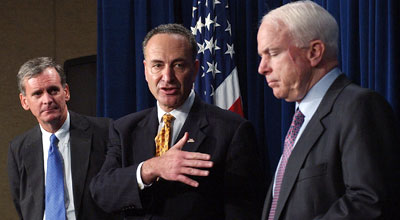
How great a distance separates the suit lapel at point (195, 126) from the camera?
206cm

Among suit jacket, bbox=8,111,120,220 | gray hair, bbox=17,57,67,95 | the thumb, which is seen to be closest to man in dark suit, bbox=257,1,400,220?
the thumb

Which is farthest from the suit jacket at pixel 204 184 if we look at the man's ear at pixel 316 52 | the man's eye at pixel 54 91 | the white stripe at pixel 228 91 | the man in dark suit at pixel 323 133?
the white stripe at pixel 228 91

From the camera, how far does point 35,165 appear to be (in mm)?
2916

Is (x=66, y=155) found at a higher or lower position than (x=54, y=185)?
higher

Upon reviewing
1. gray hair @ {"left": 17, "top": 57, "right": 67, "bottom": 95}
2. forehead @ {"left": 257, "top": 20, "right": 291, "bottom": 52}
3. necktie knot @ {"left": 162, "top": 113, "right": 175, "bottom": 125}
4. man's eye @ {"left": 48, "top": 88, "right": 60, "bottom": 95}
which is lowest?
necktie knot @ {"left": 162, "top": 113, "right": 175, "bottom": 125}

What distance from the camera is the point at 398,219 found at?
4.70 feet

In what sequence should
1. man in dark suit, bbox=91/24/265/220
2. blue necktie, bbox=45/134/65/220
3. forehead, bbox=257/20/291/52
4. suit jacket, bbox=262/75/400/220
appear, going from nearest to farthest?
suit jacket, bbox=262/75/400/220, forehead, bbox=257/20/291/52, man in dark suit, bbox=91/24/265/220, blue necktie, bbox=45/134/65/220

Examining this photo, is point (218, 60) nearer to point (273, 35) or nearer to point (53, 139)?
point (53, 139)

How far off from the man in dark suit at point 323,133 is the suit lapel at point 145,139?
57cm

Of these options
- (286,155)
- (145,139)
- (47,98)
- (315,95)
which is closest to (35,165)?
(47,98)

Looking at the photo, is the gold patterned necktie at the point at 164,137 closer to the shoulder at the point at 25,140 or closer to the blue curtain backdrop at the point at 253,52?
the shoulder at the point at 25,140

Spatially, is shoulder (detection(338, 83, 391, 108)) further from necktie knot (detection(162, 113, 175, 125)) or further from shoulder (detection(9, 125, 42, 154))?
shoulder (detection(9, 125, 42, 154))

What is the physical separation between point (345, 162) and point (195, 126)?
0.78 metres

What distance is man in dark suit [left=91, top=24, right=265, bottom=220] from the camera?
1.96m
